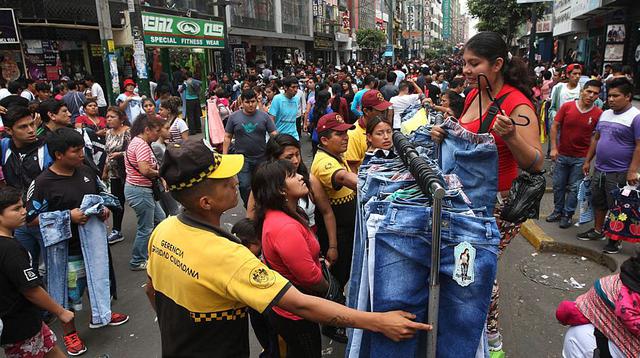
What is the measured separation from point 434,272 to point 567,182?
204 inches

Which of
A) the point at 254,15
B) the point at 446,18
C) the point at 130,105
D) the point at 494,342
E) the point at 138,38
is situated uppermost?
the point at 446,18

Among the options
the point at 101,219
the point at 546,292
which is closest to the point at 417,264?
the point at 101,219

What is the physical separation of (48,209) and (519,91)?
3585 millimetres

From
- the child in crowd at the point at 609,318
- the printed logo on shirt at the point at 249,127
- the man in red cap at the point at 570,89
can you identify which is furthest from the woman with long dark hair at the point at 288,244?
the man in red cap at the point at 570,89

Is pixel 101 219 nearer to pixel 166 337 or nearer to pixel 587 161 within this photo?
pixel 166 337

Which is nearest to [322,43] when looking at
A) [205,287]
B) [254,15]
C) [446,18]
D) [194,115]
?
[254,15]

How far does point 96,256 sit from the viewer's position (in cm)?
389

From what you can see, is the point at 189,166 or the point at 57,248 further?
the point at 57,248

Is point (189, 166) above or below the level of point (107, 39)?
below

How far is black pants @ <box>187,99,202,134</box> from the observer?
13.7 meters

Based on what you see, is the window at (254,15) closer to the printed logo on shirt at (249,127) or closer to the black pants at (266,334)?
the printed logo on shirt at (249,127)

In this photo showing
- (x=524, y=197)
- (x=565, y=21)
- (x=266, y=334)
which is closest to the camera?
(x=524, y=197)

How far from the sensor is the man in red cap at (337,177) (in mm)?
3391

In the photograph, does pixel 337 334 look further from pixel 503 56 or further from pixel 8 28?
pixel 8 28
